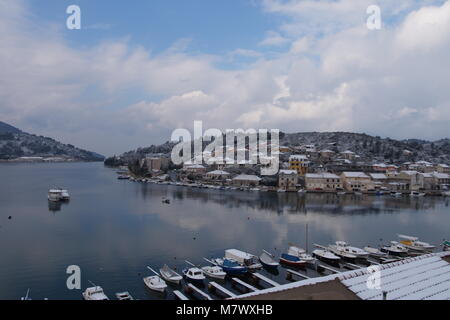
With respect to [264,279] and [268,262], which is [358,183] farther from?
[264,279]

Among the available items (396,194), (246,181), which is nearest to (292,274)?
(396,194)

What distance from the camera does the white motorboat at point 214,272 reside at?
581cm

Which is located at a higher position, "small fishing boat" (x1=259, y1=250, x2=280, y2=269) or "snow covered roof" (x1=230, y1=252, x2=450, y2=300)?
"snow covered roof" (x1=230, y1=252, x2=450, y2=300)

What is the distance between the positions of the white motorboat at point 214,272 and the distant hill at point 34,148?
215 ft

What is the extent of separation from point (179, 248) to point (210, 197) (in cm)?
933

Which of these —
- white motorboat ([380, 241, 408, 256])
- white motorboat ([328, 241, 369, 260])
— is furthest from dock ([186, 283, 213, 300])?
white motorboat ([380, 241, 408, 256])

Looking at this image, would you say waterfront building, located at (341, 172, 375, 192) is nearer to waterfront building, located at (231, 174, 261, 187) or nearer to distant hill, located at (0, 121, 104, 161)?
waterfront building, located at (231, 174, 261, 187)

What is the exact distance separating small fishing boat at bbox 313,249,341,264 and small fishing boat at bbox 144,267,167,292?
10.5 feet

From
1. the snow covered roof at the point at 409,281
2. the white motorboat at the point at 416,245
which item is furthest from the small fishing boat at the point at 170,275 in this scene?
the white motorboat at the point at 416,245

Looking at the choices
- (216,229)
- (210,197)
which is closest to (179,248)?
(216,229)

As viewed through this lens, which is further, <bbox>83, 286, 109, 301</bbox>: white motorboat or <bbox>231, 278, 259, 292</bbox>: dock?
<bbox>231, 278, 259, 292</bbox>: dock

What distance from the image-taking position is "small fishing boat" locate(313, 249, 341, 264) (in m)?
6.78

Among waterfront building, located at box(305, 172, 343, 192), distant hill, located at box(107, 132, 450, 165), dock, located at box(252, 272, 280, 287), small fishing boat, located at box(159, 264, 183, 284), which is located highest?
distant hill, located at box(107, 132, 450, 165)

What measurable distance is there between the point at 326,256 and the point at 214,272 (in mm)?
2356
